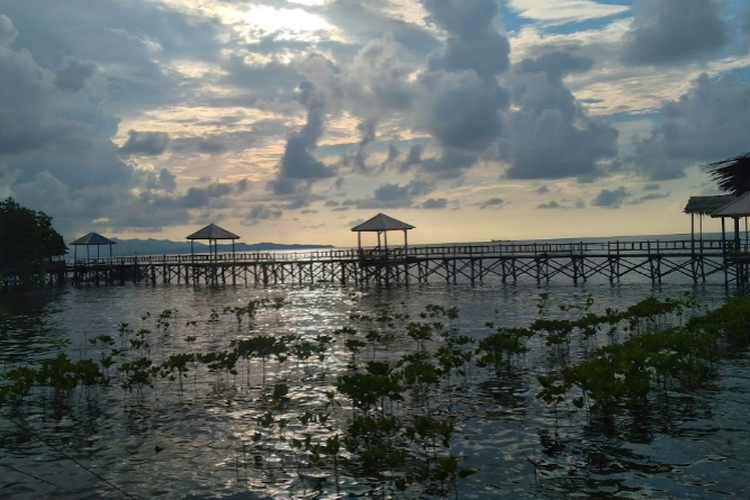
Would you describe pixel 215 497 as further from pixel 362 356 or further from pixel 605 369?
pixel 362 356

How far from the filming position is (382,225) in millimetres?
47344

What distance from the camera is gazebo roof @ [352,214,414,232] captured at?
155ft

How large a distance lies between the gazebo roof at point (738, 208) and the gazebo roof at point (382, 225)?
21689 mm

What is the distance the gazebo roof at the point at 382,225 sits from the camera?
155 ft

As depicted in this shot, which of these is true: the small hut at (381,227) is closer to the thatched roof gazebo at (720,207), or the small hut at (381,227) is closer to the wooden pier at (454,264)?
the wooden pier at (454,264)

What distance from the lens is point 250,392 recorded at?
14484 mm

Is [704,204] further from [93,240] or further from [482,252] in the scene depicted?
[93,240]

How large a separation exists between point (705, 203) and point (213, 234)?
3867 cm

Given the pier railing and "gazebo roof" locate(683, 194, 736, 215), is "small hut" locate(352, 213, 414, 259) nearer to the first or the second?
the pier railing

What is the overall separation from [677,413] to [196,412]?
936 centimetres

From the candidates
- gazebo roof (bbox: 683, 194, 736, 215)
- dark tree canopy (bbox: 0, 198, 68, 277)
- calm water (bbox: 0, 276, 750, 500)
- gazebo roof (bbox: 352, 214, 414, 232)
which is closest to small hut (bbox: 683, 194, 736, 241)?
gazebo roof (bbox: 683, 194, 736, 215)

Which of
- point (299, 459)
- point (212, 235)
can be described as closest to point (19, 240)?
point (212, 235)

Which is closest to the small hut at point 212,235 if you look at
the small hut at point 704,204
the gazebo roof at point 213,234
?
the gazebo roof at point 213,234

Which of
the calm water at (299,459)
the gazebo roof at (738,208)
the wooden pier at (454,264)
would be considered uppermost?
the gazebo roof at (738,208)
